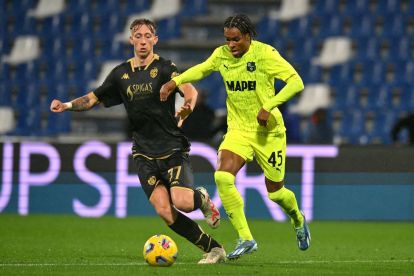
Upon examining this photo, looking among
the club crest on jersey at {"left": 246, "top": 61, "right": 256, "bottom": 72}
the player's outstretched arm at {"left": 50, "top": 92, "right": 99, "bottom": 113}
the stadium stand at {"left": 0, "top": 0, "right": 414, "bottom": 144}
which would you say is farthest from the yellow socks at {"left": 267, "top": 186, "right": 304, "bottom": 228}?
the stadium stand at {"left": 0, "top": 0, "right": 414, "bottom": 144}

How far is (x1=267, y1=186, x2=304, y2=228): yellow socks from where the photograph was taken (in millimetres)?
8211

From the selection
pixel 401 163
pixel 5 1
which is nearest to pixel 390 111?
pixel 401 163

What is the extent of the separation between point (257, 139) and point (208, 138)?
21.8 feet

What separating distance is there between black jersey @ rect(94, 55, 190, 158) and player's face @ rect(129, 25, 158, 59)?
12cm

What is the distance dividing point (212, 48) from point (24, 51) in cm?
370

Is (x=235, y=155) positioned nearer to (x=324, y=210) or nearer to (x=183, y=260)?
(x=183, y=260)

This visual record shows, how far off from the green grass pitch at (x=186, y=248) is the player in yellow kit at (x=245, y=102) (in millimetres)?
559

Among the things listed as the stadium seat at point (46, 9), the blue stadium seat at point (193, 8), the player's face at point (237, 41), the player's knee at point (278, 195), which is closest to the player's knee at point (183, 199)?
the player's knee at point (278, 195)

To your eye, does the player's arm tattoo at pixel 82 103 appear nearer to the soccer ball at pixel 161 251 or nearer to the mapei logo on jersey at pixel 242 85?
the mapei logo on jersey at pixel 242 85

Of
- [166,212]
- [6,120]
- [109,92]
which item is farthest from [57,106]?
[6,120]

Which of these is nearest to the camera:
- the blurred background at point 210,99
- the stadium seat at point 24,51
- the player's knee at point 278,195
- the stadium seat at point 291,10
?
the player's knee at point 278,195

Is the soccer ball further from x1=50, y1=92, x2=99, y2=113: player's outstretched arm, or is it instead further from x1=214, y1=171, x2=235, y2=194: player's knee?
x1=50, y1=92, x2=99, y2=113: player's outstretched arm

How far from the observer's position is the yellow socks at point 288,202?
821cm

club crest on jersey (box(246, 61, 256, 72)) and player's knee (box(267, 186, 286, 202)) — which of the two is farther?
player's knee (box(267, 186, 286, 202))
